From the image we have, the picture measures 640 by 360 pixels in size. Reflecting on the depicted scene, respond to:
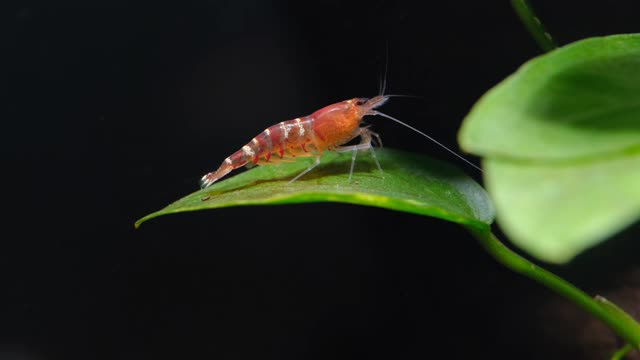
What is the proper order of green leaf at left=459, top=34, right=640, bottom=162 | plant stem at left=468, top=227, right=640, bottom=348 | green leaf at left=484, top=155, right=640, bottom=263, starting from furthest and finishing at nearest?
plant stem at left=468, top=227, right=640, bottom=348, green leaf at left=459, top=34, right=640, bottom=162, green leaf at left=484, top=155, right=640, bottom=263

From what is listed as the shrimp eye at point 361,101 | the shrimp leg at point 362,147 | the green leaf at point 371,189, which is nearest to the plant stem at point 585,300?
the green leaf at point 371,189

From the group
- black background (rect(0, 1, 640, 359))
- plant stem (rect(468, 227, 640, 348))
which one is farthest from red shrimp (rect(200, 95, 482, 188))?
black background (rect(0, 1, 640, 359))

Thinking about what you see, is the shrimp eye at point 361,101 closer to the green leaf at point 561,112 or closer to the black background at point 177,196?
the black background at point 177,196

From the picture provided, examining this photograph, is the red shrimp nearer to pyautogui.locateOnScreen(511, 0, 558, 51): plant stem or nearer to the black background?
pyautogui.locateOnScreen(511, 0, 558, 51): plant stem

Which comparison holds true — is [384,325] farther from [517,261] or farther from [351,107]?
[517,261]

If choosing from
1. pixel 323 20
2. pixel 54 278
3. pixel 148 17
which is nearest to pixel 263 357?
pixel 54 278

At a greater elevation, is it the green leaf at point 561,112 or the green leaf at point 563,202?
the green leaf at point 561,112

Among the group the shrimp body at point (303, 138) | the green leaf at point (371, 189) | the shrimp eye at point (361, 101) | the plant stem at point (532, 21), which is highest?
the plant stem at point (532, 21)
